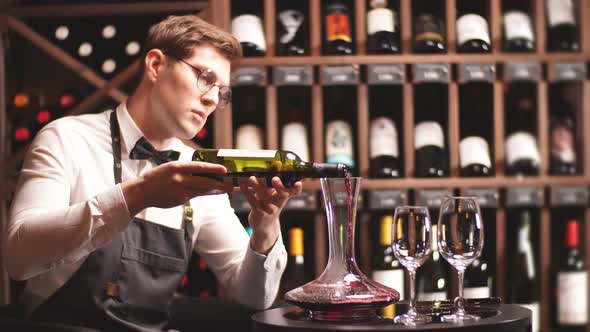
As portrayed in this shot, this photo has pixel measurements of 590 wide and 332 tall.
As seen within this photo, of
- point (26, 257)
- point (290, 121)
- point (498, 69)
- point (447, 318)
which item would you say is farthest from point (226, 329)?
point (498, 69)

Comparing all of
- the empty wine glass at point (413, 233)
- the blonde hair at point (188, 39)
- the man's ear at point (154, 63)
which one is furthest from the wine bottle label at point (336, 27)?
the empty wine glass at point (413, 233)

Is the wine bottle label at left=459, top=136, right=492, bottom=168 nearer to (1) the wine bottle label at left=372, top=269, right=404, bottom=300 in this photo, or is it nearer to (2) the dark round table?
(1) the wine bottle label at left=372, top=269, right=404, bottom=300

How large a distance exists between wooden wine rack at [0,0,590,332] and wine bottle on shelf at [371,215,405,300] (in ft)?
0.23

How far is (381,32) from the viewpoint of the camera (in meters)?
2.69

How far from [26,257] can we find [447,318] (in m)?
0.83

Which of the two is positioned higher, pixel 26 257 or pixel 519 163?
pixel 519 163

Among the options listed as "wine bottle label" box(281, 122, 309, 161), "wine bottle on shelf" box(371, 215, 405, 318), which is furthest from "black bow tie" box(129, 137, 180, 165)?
"wine bottle on shelf" box(371, 215, 405, 318)

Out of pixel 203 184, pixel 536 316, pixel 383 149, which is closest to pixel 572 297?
pixel 536 316

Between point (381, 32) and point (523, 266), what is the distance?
99 centimetres

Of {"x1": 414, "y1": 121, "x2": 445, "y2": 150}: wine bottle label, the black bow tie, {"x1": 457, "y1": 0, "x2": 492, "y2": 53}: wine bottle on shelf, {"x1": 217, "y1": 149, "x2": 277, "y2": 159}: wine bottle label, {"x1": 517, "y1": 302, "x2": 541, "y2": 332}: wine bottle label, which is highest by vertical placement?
{"x1": 457, "y1": 0, "x2": 492, "y2": 53}: wine bottle on shelf

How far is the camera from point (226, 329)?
174 cm

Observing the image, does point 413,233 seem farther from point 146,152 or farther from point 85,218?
point 146,152

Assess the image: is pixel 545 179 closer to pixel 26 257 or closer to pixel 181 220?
pixel 181 220

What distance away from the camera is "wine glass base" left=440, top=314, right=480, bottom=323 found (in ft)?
4.08
